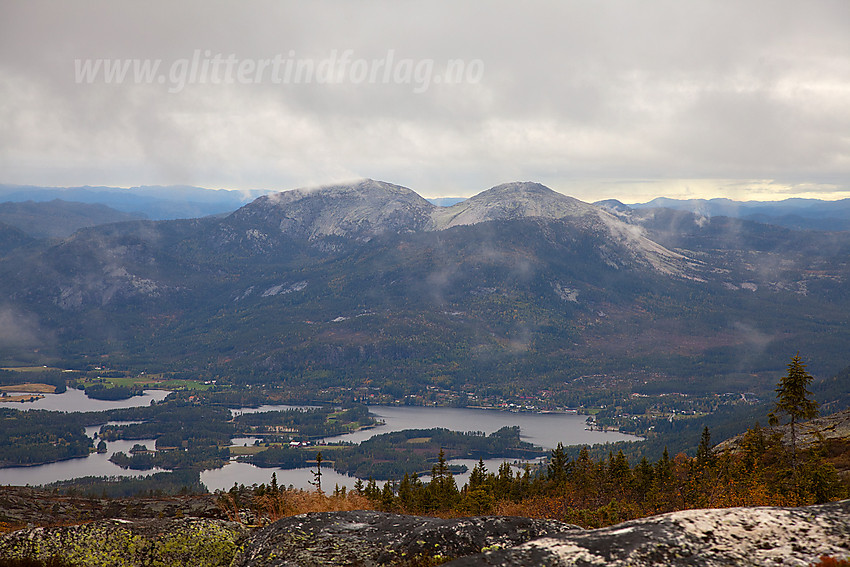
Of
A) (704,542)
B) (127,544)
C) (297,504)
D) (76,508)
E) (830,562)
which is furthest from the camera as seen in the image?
(76,508)

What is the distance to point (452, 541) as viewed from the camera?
23.2m

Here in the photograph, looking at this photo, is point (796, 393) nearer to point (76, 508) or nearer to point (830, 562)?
point (830, 562)

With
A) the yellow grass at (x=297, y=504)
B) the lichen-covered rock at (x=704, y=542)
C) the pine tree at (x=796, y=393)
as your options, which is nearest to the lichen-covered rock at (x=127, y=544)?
the yellow grass at (x=297, y=504)

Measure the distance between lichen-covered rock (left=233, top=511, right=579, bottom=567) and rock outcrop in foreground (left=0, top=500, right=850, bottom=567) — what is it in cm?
4

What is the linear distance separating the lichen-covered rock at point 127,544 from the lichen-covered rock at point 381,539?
201cm

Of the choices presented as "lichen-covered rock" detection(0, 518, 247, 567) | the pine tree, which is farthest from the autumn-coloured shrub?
the pine tree

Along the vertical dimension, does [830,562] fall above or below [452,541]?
above

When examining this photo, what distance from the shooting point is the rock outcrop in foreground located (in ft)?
57.6

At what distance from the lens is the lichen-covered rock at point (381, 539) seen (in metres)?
23.0

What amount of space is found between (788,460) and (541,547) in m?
80.7

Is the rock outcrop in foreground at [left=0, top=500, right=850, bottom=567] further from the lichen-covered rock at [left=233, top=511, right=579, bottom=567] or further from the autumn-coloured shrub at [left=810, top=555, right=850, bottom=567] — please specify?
the autumn-coloured shrub at [left=810, top=555, right=850, bottom=567]

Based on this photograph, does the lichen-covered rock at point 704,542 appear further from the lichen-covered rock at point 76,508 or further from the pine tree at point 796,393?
the lichen-covered rock at point 76,508

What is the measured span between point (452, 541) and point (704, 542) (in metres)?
8.94

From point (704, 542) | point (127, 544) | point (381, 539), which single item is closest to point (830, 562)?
point (704, 542)
